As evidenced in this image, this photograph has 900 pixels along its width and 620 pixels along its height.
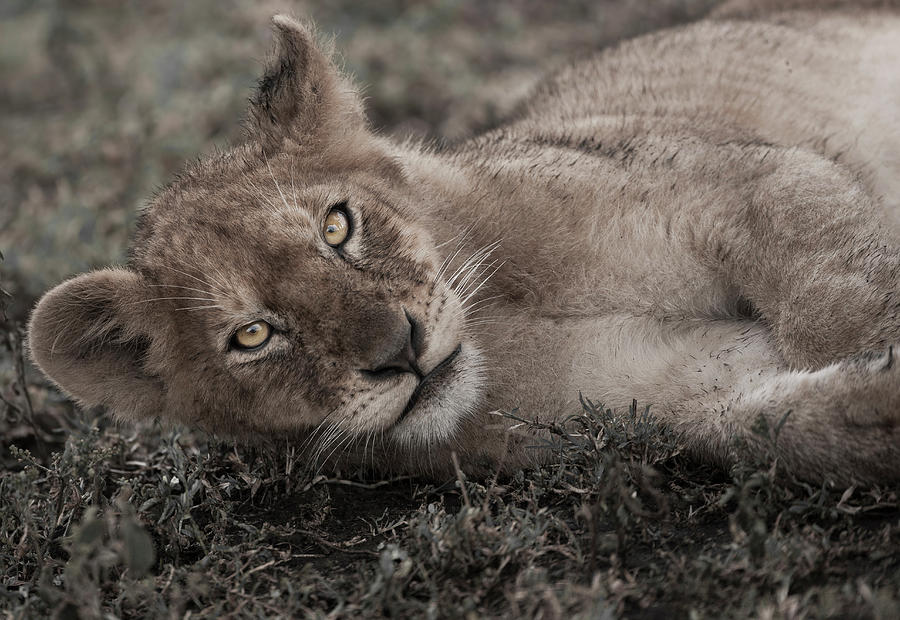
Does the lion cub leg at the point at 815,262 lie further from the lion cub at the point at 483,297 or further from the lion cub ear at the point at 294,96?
the lion cub ear at the point at 294,96

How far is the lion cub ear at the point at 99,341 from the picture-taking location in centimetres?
408

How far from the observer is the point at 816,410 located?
3473mm

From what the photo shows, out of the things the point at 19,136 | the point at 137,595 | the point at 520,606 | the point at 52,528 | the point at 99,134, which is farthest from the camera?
the point at 19,136

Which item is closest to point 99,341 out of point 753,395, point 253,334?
point 253,334

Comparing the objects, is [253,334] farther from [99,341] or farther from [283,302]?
[99,341]

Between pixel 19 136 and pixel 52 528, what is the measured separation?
621cm

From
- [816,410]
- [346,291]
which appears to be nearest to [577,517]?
[816,410]

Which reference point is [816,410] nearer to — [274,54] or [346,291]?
[346,291]

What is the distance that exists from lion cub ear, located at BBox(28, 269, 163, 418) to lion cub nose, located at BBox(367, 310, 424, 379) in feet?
3.65

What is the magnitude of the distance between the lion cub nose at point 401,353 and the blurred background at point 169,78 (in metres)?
3.07

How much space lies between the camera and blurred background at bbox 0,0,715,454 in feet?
24.5

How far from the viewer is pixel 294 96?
4.53 m

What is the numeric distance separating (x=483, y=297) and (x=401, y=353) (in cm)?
73

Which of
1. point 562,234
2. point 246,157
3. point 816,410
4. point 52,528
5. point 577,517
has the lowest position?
point 52,528
